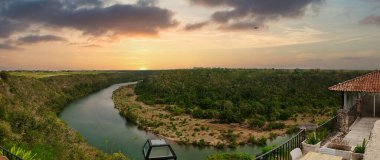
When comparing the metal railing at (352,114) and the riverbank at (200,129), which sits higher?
the metal railing at (352,114)

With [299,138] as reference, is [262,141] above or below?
below

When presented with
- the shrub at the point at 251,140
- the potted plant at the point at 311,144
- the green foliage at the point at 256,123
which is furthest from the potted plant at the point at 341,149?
the green foliage at the point at 256,123

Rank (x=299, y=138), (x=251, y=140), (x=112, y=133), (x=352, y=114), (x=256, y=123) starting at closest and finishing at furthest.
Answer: (x=299, y=138) → (x=352, y=114) → (x=251, y=140) → (x=112, y=133) → (x=256, y=123)

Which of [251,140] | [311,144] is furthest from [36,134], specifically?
[251,140]

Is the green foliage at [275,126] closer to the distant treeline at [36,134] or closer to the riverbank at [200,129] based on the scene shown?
the riverbank at [200,129]

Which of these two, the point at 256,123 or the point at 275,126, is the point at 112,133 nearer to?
the point at 256,123

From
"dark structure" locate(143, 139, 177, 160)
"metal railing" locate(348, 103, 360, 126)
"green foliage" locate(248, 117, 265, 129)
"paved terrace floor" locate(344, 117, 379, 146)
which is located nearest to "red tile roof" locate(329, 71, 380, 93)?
"metal railing" locate(348, 103, 360, 126)
